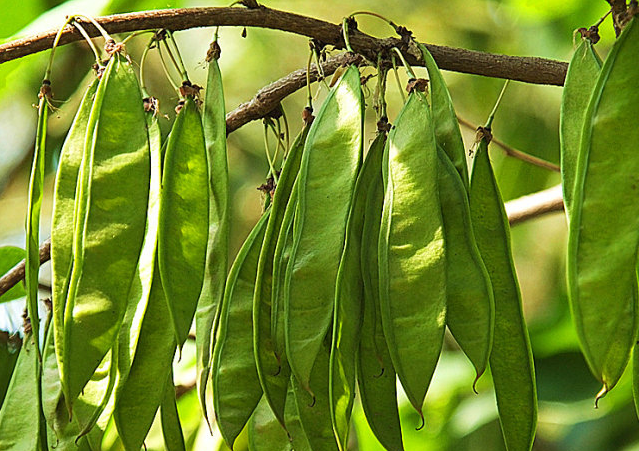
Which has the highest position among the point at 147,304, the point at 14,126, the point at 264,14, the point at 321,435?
the point at 14,126

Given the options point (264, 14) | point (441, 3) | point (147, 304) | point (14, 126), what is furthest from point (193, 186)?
point (441, 3)

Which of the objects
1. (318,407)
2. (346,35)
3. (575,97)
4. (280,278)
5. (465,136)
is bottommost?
(318,407)

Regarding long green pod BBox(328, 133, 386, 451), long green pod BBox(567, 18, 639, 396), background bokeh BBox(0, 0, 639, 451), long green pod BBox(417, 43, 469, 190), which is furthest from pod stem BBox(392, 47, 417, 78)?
background bokeh BBox(0, 0, 639, 451)

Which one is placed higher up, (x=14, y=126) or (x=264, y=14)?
(x=14, y=126)

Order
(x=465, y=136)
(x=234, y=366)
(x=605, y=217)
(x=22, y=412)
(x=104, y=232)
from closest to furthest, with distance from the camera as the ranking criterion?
(x=605, y=217), (x=104, y=232), (x=234, y=366), (x=22, y=412), (x=465, y=136)

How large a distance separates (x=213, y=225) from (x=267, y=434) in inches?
10.0

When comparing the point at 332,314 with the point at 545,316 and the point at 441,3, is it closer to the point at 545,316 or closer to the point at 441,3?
the point at 545,316

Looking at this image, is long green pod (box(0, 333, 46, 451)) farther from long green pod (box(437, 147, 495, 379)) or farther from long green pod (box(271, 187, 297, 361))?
long green pod (box(437, 147, 495, 379))

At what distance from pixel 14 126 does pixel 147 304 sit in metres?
2.10

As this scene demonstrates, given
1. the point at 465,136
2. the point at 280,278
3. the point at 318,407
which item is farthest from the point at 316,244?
the point at 465,136

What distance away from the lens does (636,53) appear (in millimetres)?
712

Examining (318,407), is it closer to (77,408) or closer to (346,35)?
(77,408)

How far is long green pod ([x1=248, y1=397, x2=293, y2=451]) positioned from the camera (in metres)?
0.99

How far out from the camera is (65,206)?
2.84 ft
